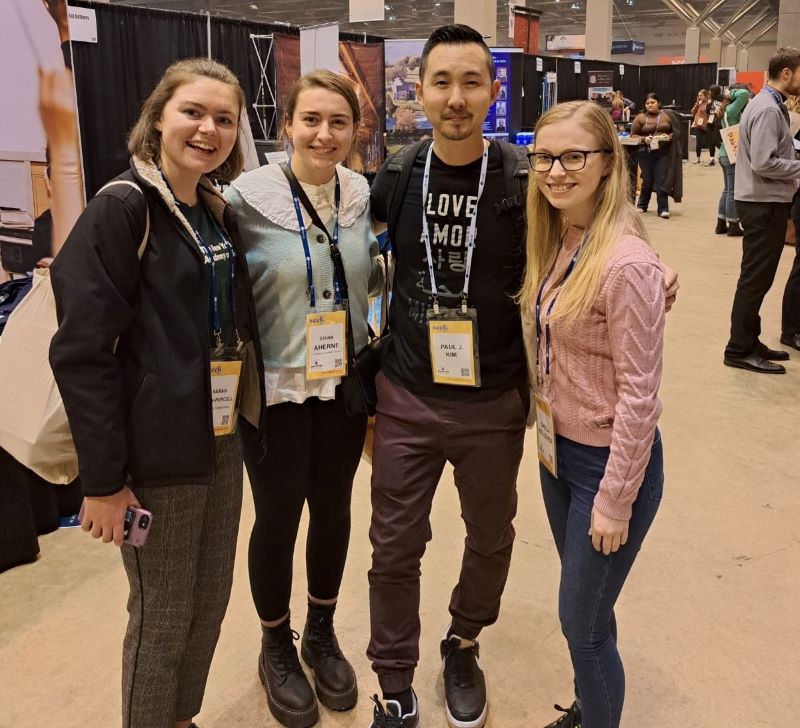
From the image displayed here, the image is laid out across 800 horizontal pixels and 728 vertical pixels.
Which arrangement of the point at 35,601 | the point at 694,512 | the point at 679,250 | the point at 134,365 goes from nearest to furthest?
the point at 134,365
the point at 35,601
the point at 694,512
the point at 679,250

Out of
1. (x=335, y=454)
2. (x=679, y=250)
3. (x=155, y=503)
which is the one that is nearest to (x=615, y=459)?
(x=335, y=454)

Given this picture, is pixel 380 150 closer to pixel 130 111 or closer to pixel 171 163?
pixel 130 111

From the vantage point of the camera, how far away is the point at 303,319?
1.70 meters

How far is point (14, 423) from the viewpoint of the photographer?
5.12 feet

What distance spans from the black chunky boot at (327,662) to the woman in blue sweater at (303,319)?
0.06m

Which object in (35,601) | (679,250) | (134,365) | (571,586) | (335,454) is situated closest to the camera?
(134,365)

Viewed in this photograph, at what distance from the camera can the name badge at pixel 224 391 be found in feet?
5.02

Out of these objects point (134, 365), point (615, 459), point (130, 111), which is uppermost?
point (130, 111)

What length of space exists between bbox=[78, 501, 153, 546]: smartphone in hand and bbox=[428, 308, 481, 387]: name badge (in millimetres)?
668

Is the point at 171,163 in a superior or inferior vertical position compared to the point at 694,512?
superior

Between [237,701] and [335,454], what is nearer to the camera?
[335,454]

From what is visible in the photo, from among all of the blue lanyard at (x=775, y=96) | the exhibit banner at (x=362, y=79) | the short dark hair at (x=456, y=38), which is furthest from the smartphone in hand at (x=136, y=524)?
the exhibit banner at (x=362, y=79)

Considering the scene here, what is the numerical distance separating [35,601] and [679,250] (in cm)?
704

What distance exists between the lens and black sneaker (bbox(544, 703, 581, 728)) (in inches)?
70.6
